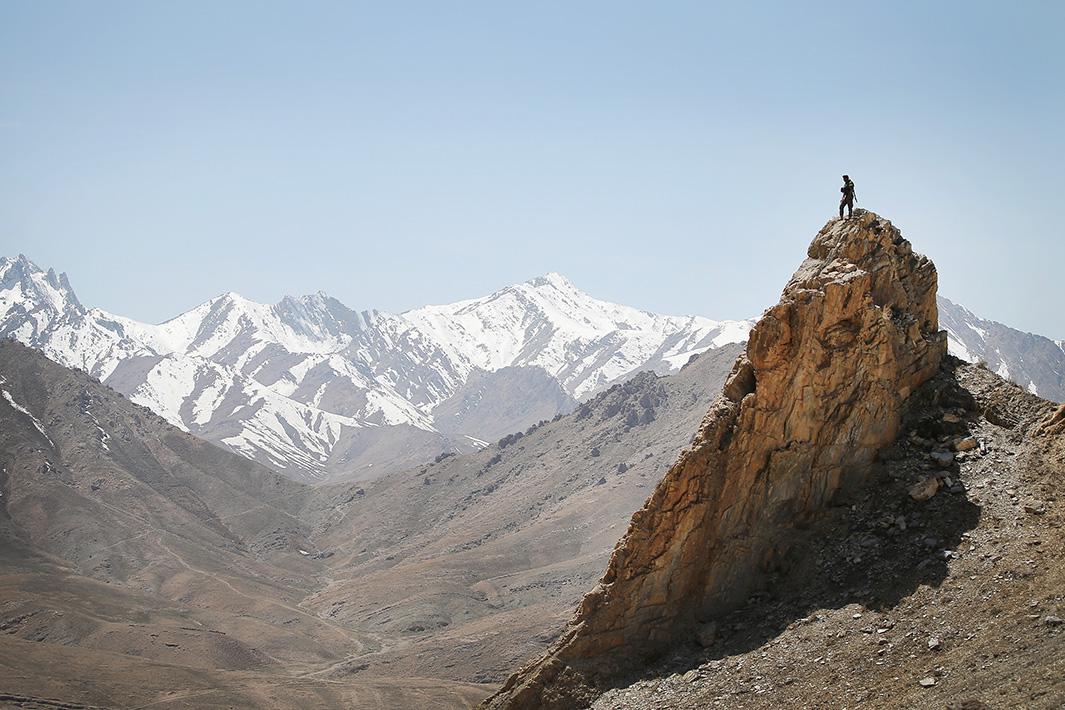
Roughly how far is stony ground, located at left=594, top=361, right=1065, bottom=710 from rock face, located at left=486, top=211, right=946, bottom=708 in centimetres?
90

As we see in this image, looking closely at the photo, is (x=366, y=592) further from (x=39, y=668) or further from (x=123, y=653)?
(x=39, y=668)

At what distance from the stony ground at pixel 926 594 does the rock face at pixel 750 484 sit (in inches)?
35.3

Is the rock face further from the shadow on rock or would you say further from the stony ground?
the stony ground

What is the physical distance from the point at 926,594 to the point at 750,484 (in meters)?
6.27

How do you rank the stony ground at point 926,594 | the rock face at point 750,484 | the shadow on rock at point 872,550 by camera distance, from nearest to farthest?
the stony ground at point 926,594, the shadow on rock at point 872,550, the rock face at point 750,484

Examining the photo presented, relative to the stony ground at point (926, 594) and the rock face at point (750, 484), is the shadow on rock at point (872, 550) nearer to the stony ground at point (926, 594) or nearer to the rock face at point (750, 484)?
the stony ground at point (926, 594)

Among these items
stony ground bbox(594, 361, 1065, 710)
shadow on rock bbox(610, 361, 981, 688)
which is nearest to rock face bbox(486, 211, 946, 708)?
shadow on rock bbox(610, 361, 981, 688)

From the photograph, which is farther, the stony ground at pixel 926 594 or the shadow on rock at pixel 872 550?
the shadow on rock at pixel 872 550

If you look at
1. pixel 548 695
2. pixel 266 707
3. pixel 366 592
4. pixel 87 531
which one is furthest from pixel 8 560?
pixel 548 695

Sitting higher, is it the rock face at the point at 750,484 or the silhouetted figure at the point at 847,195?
the silhouetted figure at the point at 847,195

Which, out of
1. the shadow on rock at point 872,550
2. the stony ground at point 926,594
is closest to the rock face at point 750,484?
the shadow on rock at point 872,550

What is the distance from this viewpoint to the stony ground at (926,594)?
2417cm

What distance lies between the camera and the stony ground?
24.2m

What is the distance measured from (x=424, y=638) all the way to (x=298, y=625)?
21.5 m
